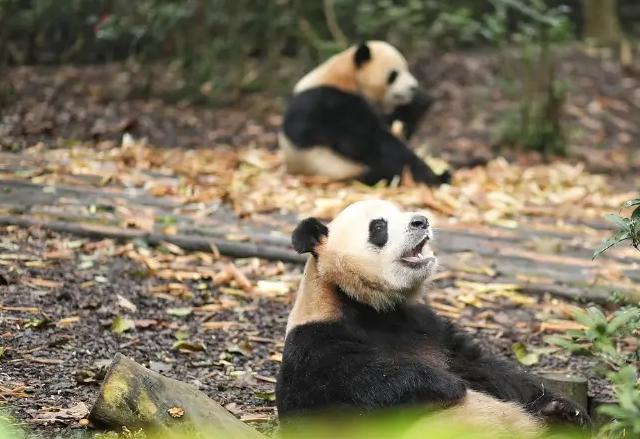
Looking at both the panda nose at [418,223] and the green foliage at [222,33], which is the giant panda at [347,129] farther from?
the panda nose at [418,223]

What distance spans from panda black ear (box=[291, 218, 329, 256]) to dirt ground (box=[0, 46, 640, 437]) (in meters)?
0.71

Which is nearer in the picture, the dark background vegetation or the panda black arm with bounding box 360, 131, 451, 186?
→ the panda black arm with bounding box 360, 131, 451, 186

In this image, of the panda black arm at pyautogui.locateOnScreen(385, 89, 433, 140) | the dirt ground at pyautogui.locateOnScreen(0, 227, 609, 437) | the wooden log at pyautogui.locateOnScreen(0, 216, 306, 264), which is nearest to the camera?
the dirt ground at pyautogui.locateOnScreen(0, 227, 609, 437)

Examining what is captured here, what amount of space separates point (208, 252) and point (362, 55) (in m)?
3.49

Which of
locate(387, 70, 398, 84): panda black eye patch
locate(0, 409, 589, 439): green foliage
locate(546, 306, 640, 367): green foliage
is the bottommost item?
locate(387, 70, 398, 84): panda black eye patch

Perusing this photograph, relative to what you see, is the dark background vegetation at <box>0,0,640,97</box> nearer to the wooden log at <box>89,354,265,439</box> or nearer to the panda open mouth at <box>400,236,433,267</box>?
the panda open mouth at <box>400,236,433,267</box>

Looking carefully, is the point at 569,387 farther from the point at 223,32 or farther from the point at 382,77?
the point at 223,32

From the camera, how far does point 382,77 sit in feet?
31.4

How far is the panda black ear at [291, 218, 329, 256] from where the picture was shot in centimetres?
407

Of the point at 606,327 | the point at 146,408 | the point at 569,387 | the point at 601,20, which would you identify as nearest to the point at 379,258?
the point at 606,327

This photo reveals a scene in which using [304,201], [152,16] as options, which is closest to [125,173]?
[304,201]

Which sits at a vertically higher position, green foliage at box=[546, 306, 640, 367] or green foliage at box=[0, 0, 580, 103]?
green foliage at box=[546, 306, 640, 367]

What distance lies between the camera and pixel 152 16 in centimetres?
1174

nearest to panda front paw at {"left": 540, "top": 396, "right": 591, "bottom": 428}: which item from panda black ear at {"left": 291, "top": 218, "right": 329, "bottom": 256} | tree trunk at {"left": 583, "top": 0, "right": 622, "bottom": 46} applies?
panda black ear at {"left": 291, "top": 218, "right": 329, "bottom": 256}
